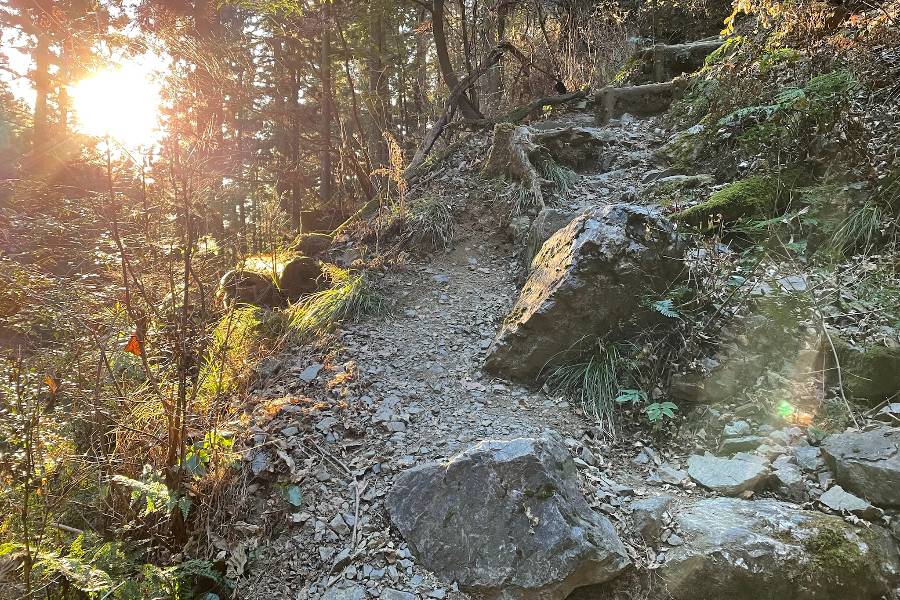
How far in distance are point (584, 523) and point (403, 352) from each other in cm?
207

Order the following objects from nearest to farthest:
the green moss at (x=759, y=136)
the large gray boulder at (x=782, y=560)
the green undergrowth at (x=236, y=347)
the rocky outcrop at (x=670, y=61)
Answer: the large gray boulder at (x=782, y=560)
the green undergrowth at (x=236, y=347)
the green moss at (x=759, y=136)
the rocky outcrop at (x=670, y=61)

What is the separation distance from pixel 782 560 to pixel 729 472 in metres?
0.54

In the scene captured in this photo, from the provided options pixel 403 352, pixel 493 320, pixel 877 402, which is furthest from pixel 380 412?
pixel 877 402

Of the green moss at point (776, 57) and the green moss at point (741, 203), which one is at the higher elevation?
the green moss at point (776, 57)

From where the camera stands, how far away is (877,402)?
106 inches

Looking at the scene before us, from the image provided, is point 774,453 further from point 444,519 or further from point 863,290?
point 444,519

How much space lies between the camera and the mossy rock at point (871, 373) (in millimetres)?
2693

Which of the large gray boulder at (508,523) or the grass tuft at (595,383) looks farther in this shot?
the grass tuft at (595,383)

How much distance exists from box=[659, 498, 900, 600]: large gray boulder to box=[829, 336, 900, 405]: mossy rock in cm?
87

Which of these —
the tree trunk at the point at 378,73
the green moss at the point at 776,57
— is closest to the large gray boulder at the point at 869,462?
the green moss at the point at 776,57

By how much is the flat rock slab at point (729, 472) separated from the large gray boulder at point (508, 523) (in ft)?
2.32

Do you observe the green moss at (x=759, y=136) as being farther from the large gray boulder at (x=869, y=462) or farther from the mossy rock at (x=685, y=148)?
the large gray boulder at (x=869, y=462)

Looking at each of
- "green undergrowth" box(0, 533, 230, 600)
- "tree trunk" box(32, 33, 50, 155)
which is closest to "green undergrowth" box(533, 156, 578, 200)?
"green undergrowth" box(0, 533, 230, 600)

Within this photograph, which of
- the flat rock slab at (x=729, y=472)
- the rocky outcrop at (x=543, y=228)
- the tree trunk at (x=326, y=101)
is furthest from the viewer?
the tree trunk at (x=326, y=101)
